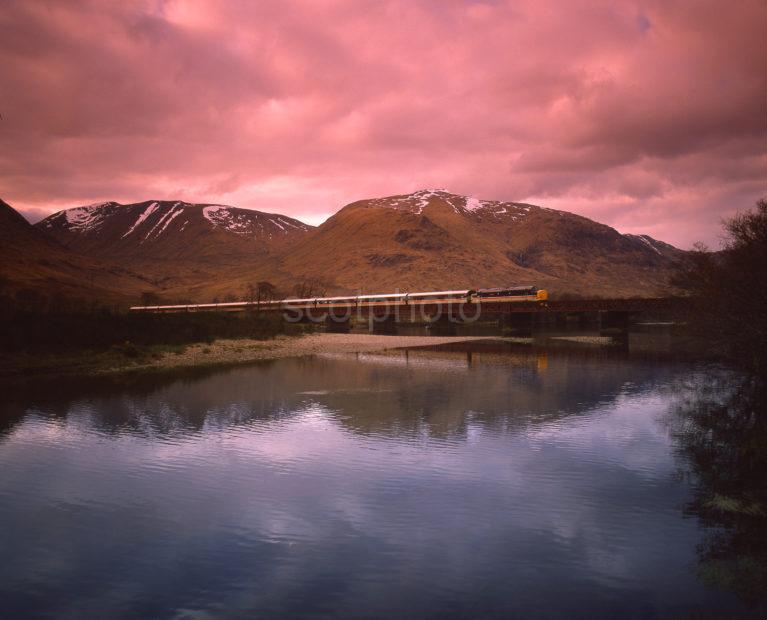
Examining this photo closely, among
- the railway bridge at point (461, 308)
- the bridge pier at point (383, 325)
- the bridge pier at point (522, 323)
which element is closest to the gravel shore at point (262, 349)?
the bridge pier at point (383, 325)

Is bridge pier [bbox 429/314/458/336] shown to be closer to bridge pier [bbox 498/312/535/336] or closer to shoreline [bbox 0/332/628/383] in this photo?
bridge pier [bbox 498/312/535/336]

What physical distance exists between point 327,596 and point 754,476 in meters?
12.6

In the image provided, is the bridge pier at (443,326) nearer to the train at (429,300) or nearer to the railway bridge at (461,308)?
the railway bridge at (461,308)

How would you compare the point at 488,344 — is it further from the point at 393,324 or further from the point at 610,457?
the point at 610,457

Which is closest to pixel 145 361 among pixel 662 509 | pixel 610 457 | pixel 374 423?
pixel 374 423

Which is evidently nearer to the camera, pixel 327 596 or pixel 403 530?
pixel 327 596

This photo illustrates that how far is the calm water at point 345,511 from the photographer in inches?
403

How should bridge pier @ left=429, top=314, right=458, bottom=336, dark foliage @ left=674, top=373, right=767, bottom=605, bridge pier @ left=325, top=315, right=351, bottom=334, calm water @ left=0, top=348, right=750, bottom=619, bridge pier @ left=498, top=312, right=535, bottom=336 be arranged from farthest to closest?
bridge pier @ left=429, top=314, right=458, bottom=336
bridge pier @ left=325, top=315, right=351, bottom=334
bridge pier @ left=498, top=312, right=535, bottom=336
dark foliage @ left=674, top=373, right=767, bottom=605
calm water @ left=0, top=348, right=750, bottom=619

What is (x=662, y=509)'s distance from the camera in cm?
1421

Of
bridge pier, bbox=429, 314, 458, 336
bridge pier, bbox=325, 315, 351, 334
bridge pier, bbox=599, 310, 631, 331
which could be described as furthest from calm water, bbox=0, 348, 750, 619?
bridge pier, bbox=429, 314, 458, 336

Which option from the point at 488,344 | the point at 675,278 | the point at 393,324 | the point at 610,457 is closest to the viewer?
the point at 610,457

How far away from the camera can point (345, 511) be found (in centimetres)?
1417

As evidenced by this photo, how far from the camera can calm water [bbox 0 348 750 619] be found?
10227mm

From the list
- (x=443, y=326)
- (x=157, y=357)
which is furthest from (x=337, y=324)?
(x=157, y=357)
